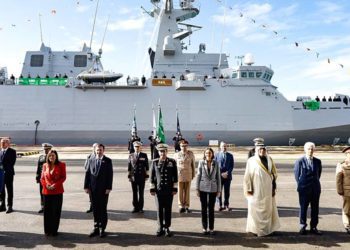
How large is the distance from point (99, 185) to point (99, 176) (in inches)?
7.0

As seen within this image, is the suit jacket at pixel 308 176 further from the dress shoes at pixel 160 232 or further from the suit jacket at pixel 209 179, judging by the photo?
the dress shoes at pixel 160 232

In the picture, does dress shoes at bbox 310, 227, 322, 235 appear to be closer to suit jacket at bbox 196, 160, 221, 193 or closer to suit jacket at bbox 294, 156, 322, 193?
suit jacket at bbox 294, 156, 322, 193

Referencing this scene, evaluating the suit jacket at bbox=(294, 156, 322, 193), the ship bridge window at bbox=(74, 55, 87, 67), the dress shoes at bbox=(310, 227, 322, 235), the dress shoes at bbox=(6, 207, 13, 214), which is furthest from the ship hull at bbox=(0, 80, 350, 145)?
the dress shoes at bbox=(310, 227, 322, 235)

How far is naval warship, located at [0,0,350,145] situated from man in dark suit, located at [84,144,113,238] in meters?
23.1

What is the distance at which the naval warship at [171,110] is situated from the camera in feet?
96.8

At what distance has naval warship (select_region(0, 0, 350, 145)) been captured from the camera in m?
29.5

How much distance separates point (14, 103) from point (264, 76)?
24225mm

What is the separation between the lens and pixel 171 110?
29.6 meters

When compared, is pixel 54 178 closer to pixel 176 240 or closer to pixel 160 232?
pixel 160 232

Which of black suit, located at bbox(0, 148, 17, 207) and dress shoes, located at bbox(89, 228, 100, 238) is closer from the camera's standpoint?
dress shoes, located at bbox(89, 228, 100, 238)

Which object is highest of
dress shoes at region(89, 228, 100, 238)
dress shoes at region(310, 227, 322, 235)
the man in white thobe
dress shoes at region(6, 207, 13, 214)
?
the man in white thobe

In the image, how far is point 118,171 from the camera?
50.2 ft

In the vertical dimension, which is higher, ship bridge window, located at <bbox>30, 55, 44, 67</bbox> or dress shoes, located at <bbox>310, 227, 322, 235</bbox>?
ship bridge window, located at <bbox>30, 55, 44, 67</bbox>

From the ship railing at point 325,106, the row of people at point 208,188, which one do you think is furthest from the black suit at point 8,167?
the ship railing at point 325,106
